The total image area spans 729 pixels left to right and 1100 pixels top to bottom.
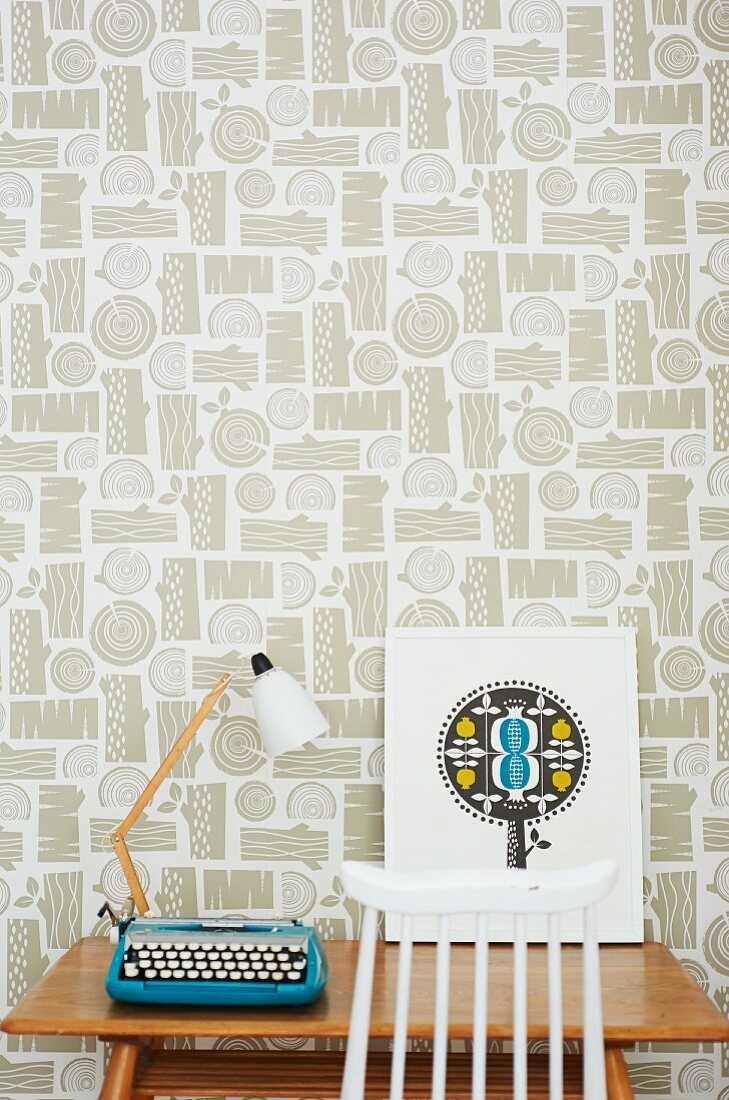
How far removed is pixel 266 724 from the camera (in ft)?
6.07

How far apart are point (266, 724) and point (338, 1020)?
53cm

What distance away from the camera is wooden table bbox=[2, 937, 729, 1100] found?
5.16 ft

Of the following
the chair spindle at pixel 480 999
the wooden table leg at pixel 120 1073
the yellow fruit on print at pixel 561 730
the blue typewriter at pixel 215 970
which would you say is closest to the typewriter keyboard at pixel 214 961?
the blue typewriter at pixel 215 970

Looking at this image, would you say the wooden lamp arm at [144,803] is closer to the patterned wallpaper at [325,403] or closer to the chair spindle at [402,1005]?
the patterned wallpaper at [325,403]

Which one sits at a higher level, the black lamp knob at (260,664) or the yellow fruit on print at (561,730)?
the black lamp knob at (260,664)

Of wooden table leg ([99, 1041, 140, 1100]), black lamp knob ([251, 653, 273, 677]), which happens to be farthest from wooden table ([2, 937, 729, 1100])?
black lamp knob ([251, 653, 273, 677])

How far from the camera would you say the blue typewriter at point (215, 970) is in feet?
5.36

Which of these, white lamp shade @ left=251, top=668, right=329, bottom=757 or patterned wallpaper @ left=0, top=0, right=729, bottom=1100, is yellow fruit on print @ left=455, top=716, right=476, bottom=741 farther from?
white lamp shade @ left=251, top=668, right=329, bottom=757

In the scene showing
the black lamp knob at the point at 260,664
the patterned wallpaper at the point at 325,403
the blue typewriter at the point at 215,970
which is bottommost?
the blue typewriter at the point at 215,970

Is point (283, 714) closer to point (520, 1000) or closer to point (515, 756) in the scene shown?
point (515, 756)

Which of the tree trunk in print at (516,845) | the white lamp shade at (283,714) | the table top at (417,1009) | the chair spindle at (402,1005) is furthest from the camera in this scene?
the tree trunk in print at (516,845)

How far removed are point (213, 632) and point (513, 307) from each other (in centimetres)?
95

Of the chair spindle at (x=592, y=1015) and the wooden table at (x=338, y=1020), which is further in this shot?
the wooden table at (x=338, y=1020)

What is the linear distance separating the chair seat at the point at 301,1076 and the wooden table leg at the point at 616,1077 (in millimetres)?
70
